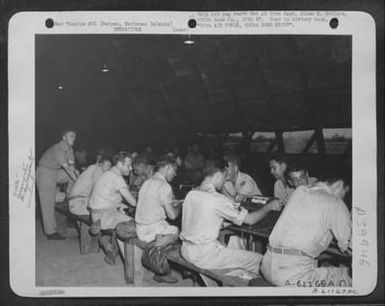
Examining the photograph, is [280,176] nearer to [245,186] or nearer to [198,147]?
[245,186]

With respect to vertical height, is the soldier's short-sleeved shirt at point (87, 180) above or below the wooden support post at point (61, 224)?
above

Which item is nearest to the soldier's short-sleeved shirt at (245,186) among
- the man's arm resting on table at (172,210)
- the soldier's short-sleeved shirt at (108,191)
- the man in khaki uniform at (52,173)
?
the man's arm resting on table at (172,210)

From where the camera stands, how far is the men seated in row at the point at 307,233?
1.02m

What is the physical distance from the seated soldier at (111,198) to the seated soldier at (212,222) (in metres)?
0.13

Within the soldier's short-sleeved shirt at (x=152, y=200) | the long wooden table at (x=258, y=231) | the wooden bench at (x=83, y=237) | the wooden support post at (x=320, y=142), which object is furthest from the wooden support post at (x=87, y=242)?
the wooden support post at (x=320, y=142)

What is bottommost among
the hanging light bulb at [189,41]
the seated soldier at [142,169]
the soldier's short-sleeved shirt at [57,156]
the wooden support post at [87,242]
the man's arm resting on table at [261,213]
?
the wooden support post at [87,242]

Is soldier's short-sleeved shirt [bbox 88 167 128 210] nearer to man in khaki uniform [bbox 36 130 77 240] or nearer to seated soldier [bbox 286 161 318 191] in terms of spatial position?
man in khaki uniform [bbox 36 130 77 240]

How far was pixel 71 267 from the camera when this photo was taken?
1.05 meters

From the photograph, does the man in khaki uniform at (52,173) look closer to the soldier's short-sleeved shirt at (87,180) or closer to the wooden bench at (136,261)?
the soldier's short-sleeved shirt at (87,180)

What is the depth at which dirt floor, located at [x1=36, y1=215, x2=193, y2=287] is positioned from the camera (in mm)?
1045

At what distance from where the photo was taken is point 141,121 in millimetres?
1039

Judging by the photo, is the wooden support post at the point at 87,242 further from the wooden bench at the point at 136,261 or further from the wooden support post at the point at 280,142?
the wooden support post at the point at 280,142
